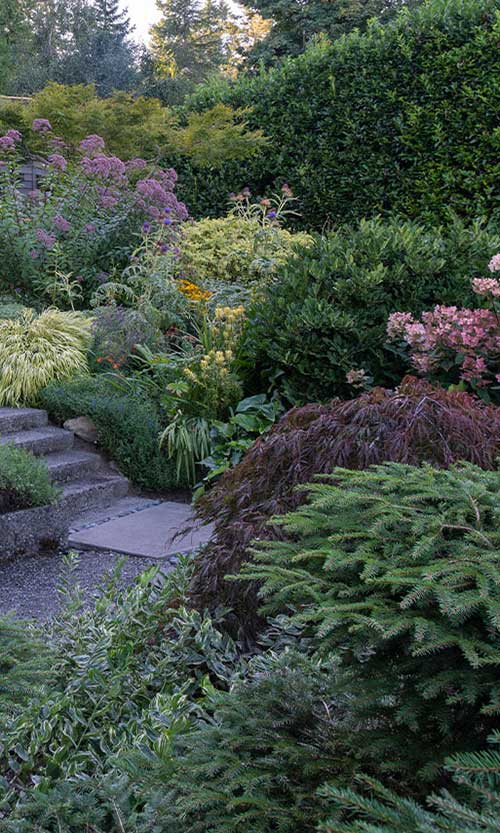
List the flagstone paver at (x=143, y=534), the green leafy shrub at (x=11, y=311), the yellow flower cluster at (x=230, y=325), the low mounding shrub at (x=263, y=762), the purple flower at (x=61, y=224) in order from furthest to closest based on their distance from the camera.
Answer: the purple flower at (x=61, y=224)
the green leafy shrub at (x=11, y=311)
the yellow flower cluster at (x=230, y=325)
the flagstone paver at (x=143, y=534)
the low mounding shrub at (x=263, y=762)

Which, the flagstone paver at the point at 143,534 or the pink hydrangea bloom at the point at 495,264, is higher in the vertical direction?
the pink hydrangea bloom at the point at 495,264

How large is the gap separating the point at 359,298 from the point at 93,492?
85.4 inches

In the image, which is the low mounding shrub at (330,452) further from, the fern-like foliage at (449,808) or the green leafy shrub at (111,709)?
the fern-like foliage at (449,808)

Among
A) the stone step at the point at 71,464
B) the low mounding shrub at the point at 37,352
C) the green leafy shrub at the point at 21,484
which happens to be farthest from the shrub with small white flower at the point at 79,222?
the green leafy shrub at the point at 21,484

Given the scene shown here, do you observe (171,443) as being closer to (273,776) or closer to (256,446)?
(256,446)

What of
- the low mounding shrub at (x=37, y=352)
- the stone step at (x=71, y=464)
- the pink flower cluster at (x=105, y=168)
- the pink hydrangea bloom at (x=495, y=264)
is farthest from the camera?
the pink flower cluster at (x=105, y=168)

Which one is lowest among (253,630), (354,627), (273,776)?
(253,630)

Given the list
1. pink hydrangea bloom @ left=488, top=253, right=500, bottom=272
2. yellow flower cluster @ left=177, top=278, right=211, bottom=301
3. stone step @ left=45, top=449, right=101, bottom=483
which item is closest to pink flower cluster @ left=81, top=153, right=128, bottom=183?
yellow flower cluster @ left=177, top=278, right=211, bottom=301

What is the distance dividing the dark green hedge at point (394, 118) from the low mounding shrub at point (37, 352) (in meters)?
3.59

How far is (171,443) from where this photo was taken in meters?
5.68

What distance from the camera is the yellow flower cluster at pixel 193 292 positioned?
695cm

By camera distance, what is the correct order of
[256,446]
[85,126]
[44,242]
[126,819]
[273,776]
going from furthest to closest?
[85,126], [44,242], [256,446], [126,819], [273,776]

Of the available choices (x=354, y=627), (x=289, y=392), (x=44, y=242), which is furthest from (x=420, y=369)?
(x=44, y=242)

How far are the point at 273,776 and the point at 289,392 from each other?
409 cm
